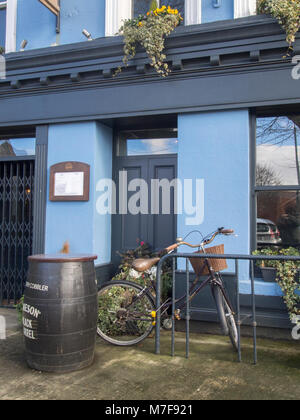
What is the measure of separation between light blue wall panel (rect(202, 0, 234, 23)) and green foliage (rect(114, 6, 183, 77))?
0.42 m

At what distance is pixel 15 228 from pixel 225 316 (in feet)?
12.7

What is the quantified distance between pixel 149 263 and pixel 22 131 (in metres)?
3.73

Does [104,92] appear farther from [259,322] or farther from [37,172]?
[259,322]

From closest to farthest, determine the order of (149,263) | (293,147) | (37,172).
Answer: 1. (149,263)
2. (293,147)
3. (37,172)

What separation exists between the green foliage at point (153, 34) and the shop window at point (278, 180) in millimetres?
1638

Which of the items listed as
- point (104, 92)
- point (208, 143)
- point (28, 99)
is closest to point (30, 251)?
point (28, 99)

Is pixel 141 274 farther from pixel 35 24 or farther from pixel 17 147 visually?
pixel 35 24

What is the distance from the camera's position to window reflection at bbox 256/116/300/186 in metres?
4.91

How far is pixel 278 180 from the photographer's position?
195 inches

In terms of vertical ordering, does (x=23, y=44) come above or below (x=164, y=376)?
above

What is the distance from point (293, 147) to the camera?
493cm
